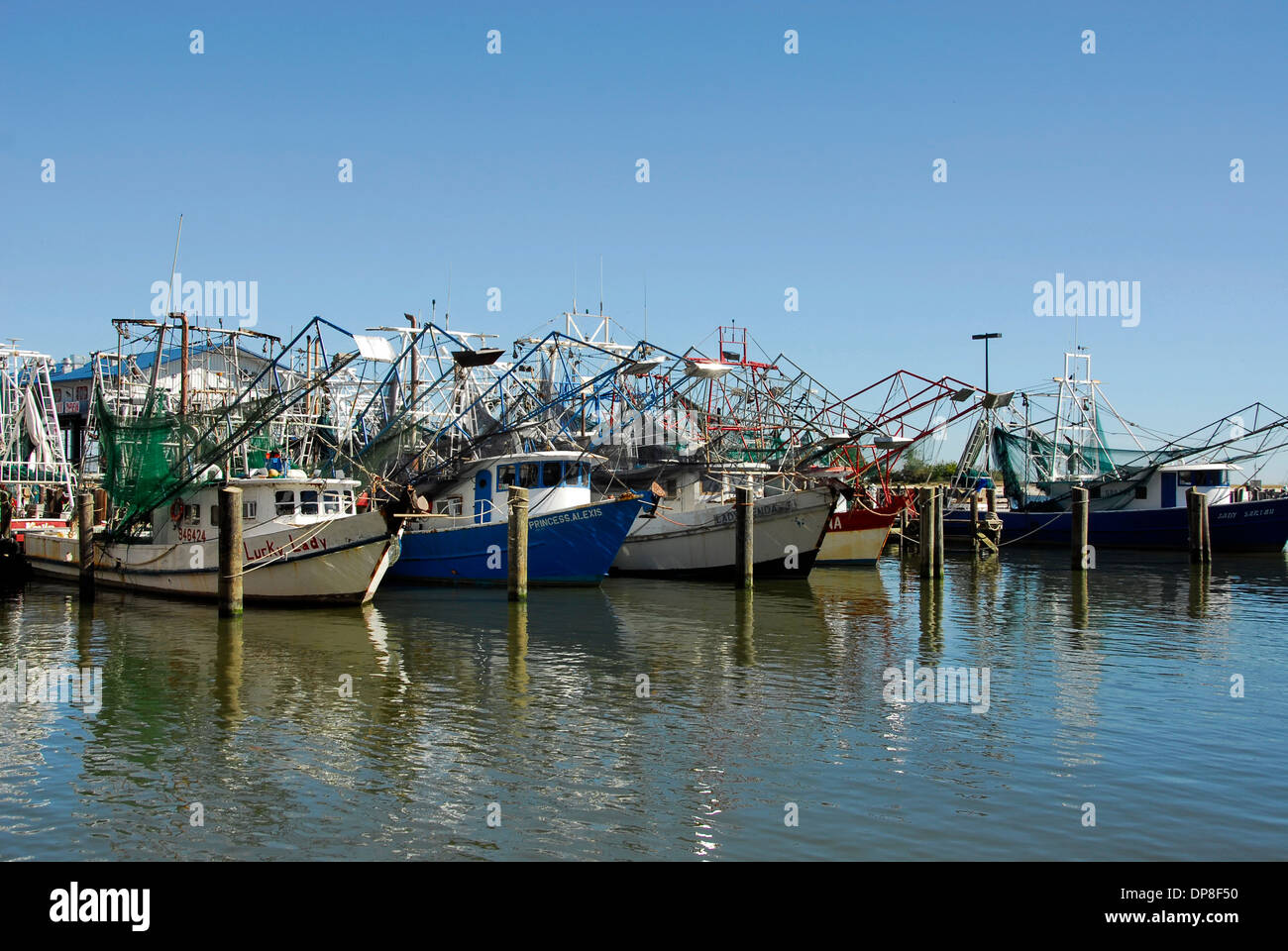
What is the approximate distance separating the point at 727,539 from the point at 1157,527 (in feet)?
90.8

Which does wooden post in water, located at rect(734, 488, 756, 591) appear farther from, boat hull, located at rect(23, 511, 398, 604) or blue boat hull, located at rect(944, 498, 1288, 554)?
blue boat hull, located at rect(944, 498, 1288, 554)

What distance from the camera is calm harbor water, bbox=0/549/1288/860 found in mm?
10305

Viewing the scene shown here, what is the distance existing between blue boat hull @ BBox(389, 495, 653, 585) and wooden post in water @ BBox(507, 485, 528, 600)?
3272 millimetres

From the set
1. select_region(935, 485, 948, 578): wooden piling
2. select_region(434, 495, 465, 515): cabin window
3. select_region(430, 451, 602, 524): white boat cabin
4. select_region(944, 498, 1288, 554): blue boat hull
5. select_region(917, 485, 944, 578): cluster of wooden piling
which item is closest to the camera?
select_region(430, 451, 602, 524): white boat cabin

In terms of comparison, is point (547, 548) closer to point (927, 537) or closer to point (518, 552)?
point (518, 552)

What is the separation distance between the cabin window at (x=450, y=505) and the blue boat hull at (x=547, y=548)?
2.16m

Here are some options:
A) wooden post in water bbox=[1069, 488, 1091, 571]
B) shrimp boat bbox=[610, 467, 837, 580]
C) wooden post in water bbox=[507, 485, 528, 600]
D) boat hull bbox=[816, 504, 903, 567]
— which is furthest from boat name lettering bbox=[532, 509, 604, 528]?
wooden post in water bbox=[1069, 488, 1091, 571]

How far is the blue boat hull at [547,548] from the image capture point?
100 feet

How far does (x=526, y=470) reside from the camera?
107 ft

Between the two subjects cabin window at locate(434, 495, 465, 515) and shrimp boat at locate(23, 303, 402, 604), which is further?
cabin window at locate(434, 495, 465, 515)

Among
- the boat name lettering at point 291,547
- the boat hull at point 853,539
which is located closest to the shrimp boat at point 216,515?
the boat name lettering at point 291,547

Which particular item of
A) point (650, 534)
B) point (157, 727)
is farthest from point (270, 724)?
point (650, 534)

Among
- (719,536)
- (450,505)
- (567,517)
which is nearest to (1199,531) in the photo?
(719,536)
